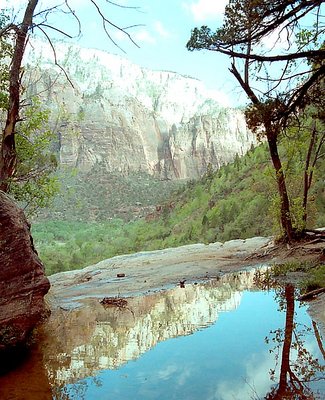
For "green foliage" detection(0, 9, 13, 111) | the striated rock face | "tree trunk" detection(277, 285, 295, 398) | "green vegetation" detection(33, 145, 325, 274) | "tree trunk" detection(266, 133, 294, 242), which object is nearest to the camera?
"tree trunk" detection(277, 285, 295, 398)

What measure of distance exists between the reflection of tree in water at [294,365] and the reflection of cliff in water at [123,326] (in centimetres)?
149

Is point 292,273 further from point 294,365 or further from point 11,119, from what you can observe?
point 11,119

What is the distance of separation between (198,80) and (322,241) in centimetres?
18304

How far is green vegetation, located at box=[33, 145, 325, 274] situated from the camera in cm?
4047

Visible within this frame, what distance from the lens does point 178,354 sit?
611 centimetres

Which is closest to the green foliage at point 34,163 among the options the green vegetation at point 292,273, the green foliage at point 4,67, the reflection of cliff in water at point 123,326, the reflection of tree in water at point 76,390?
the green foliage at point 4,67

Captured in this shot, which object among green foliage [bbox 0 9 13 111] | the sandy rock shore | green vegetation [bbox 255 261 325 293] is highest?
green foliage [bbox 0 9 13 111]

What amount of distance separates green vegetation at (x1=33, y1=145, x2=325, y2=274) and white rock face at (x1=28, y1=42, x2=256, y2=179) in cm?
3854

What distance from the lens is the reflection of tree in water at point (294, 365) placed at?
4.49m

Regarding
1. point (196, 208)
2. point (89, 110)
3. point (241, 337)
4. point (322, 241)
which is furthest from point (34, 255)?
point (89, 110)

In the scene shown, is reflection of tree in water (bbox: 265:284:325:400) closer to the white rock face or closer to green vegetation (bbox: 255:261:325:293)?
green vegetation (bbox: 255:261:325:293)

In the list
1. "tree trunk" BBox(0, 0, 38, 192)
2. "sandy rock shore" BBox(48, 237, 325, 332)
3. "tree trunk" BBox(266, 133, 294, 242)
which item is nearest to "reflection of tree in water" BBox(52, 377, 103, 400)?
"tree trunk" BBox(0, 0, 38, 192)

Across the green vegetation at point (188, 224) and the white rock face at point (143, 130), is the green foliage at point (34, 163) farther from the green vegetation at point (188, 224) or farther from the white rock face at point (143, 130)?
the white rock face at point (143, 130)

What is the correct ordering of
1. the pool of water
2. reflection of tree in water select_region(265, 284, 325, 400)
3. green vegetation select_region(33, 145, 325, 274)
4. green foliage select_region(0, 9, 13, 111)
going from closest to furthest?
reflection of tree in water select_region(265, 284, 325, 400) < the pool of water < green foliage select_region(0, 9, 13, 111) < green vegetation select_region(33, 145, 325, 274)
